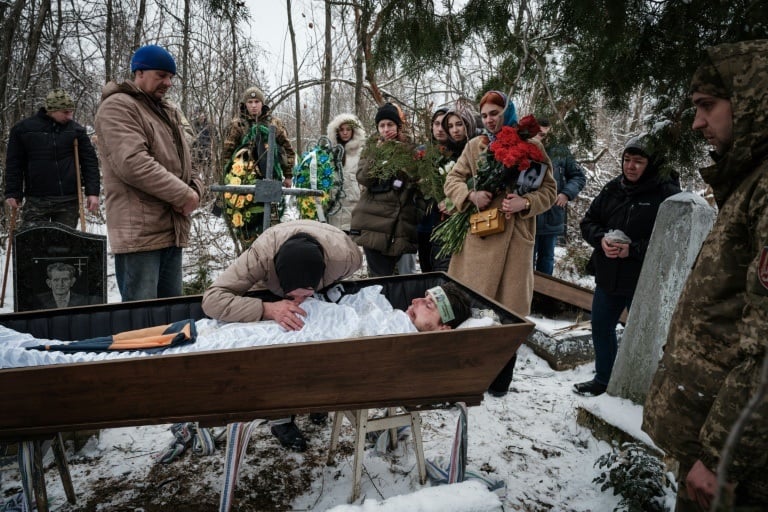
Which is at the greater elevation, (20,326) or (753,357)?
(753,357)

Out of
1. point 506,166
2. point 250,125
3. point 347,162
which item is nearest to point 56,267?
point 250,125

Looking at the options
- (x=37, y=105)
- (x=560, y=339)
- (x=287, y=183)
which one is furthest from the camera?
(x=37, y=105)

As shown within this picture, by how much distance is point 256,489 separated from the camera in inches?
92.9

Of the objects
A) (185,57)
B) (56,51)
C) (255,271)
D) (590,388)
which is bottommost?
(590,388)

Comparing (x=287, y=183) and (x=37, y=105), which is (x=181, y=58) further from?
(x=287, y=183)

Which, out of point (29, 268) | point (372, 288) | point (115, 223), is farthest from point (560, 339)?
point (29, 268)

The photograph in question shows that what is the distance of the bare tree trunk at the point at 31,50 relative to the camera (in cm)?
550

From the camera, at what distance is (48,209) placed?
15.0 feet

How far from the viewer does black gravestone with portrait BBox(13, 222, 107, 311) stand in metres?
3.53

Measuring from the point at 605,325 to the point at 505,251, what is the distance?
0.86 meters

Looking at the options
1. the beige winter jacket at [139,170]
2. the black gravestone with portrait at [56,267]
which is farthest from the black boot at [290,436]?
→ the black gravestone with portrait at [56,267]

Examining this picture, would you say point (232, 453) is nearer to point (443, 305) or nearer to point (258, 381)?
point (258, 381)

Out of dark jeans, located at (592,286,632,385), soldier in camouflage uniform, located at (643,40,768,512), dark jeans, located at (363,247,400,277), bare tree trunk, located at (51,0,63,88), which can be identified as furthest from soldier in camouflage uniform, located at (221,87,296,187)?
soldier in camouflage uniform, located at (643,40,768,512)

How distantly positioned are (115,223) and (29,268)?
136 centimetres
